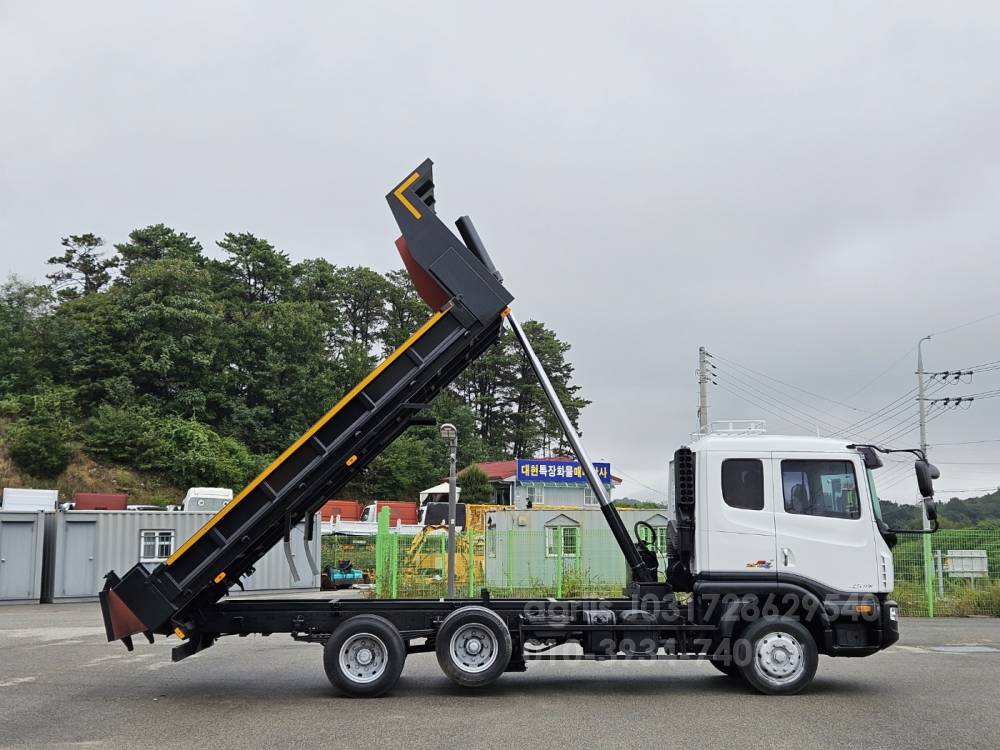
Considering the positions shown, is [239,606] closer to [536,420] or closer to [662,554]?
[662,554]

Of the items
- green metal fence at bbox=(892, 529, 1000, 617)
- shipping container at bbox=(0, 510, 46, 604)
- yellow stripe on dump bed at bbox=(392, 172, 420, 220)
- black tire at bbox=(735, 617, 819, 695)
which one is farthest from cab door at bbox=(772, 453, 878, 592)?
shipping container at bbox=(0, 510, 46, 604)

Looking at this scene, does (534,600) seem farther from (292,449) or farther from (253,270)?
(253,270)

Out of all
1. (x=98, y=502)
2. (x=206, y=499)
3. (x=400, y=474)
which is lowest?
(x=98, y=502)

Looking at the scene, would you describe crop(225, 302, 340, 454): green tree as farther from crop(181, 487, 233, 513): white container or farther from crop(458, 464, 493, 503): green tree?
crop(181, 487, 233, 513): white container

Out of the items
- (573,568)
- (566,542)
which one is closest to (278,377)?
(566,542)

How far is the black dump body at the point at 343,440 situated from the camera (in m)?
9.92

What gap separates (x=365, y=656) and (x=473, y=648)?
1129 mm

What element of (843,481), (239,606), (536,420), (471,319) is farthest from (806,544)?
(536,420)

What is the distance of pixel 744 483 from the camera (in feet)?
33.9

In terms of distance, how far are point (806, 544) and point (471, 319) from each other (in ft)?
14.0

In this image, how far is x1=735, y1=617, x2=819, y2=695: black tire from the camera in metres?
9.97

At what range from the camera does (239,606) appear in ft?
34.1

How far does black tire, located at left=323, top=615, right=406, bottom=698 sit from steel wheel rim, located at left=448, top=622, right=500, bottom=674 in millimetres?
561

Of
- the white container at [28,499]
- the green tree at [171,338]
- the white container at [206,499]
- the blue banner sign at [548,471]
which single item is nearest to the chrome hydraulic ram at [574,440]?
the white container at [28,499]
